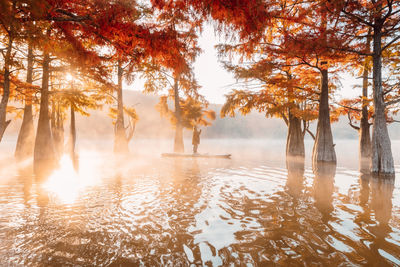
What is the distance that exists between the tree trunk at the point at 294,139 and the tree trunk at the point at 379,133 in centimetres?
893

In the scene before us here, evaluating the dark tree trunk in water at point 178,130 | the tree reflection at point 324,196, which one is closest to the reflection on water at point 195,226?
the tree reflection at point 324,196

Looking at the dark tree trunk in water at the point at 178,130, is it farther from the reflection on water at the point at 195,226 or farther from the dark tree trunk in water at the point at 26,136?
the reflection on water at the point at 195,226

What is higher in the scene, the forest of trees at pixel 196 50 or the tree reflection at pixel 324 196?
the forest of trees at pixel 196 50

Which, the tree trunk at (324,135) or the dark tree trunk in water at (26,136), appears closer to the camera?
the tree trunk at (324,135)

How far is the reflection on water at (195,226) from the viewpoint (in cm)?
339

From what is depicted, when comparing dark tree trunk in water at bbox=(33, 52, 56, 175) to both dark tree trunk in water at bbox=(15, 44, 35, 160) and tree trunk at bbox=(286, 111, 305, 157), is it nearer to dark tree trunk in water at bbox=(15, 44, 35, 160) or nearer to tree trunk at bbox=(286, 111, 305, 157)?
dark tree trunk in water at bbox=(15, 44, 35, 160)

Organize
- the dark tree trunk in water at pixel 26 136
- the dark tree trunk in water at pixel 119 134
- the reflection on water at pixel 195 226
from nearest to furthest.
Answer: the reflection on water at pixel 195 226
the dark tree trunk in water at pixel 26 136
the dark tree trunk in water at pixel 119 134

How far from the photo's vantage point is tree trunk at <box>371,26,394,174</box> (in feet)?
36.5

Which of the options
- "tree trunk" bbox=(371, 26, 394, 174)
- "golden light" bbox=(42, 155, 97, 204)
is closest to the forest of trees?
"tree trunk" bbox=(371, 26, 394, 174)

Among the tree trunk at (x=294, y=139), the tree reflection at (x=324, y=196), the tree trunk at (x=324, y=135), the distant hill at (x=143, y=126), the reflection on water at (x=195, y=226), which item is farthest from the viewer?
the distant hill at (x=143, y=126)

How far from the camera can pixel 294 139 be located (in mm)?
20797

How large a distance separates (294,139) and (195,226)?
18423 millimetres

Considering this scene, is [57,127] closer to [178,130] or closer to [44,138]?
[44,138]

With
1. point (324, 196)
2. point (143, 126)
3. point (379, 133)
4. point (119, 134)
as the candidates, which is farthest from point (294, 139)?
point (143, 126)
